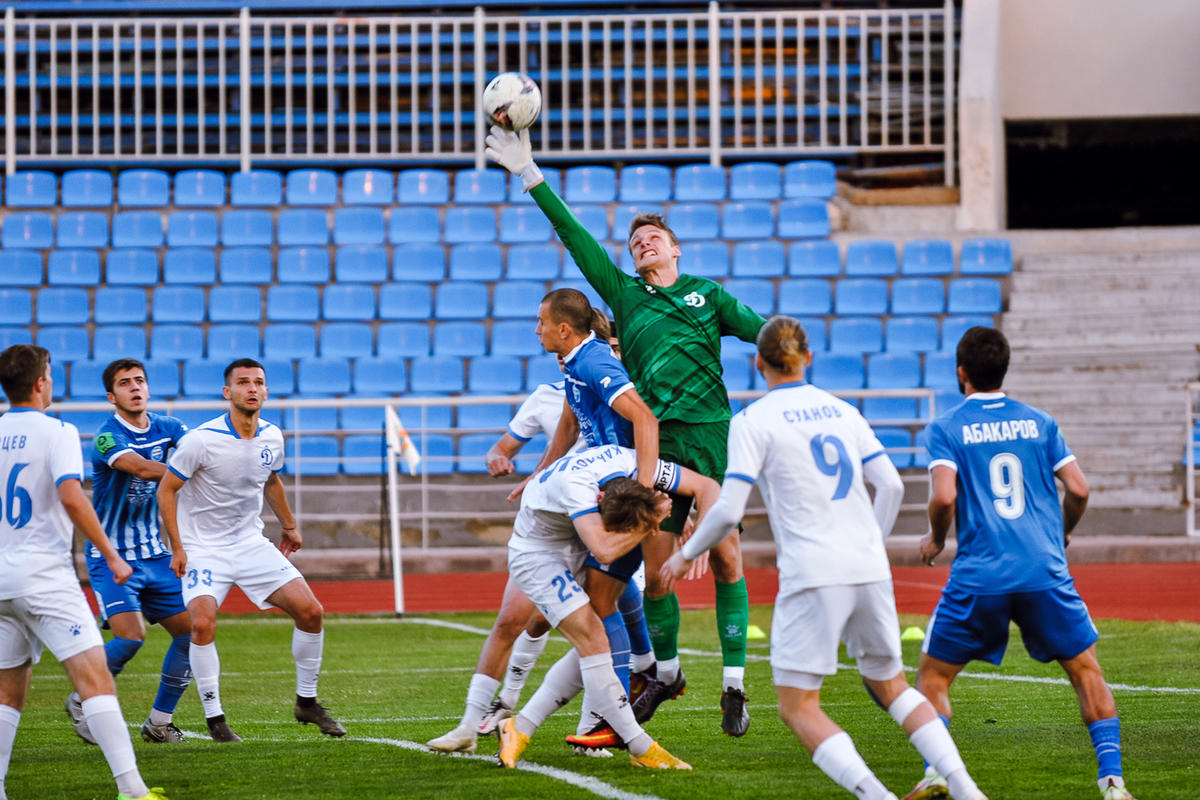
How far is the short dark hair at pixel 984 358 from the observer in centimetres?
542

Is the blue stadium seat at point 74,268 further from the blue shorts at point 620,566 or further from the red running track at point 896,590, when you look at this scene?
the blue shorts at point 620,566

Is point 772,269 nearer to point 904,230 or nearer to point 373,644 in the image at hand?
point 904,230

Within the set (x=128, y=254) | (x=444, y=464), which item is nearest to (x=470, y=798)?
(x=444, y=464)

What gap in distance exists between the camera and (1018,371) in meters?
18.0

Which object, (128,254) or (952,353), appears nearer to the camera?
(952,353)

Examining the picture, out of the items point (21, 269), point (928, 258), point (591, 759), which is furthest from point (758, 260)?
point (591, 759)

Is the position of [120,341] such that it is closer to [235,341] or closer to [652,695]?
[235,341]

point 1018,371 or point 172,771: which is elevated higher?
point 1018,371

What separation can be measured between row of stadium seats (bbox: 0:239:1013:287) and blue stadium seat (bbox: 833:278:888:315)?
322mm

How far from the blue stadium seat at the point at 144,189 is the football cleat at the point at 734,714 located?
14.6 m

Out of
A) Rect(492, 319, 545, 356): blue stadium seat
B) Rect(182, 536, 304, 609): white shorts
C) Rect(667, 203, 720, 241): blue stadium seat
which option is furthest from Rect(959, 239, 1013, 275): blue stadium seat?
Rect(182, 536, 304, 609): white shorts

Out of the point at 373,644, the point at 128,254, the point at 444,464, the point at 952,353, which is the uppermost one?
the point at 128,254

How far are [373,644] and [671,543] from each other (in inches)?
224

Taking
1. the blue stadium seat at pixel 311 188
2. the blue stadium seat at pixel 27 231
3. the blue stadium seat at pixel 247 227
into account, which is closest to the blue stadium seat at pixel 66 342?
the blue stadium seat at pixel 27 231
